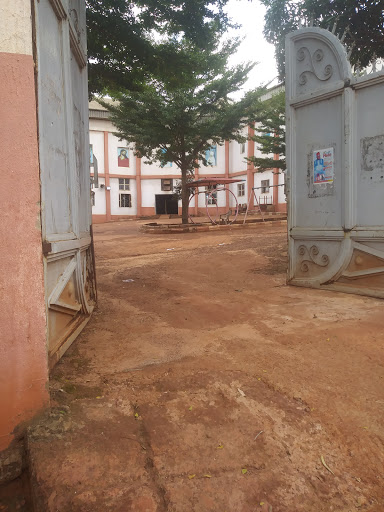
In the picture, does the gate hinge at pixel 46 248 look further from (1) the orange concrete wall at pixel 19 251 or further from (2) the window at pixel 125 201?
(2) the window at pixel 125 201

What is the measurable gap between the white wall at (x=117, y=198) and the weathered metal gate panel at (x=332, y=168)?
23.2 m

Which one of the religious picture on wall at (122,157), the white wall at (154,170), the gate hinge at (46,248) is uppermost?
the religious picture on wall at (122,157)

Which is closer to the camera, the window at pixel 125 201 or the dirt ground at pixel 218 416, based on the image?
the dirt ground at pixel 218 416

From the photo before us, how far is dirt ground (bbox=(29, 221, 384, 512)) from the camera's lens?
1.51m

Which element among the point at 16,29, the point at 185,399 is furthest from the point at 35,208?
the point at 185,399

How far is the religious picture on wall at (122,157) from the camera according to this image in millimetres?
27219

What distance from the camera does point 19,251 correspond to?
6.05ft

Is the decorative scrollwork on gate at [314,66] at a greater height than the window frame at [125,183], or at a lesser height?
lesser

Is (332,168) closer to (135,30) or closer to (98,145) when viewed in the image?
(135,30)

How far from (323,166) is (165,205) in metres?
24.6

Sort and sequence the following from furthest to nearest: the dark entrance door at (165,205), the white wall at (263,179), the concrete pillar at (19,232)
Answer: the dark entrance door at (165,205), the white wall at (263,179), the concrete pillar at (19,232)

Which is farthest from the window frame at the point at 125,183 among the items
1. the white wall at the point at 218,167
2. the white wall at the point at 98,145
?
the white wall at the point at 218,167

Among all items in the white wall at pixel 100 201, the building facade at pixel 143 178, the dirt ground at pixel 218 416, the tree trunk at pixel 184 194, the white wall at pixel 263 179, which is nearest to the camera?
the dirt ground at pixel 218 416

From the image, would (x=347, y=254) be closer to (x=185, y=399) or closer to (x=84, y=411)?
(x=185, y=399)
